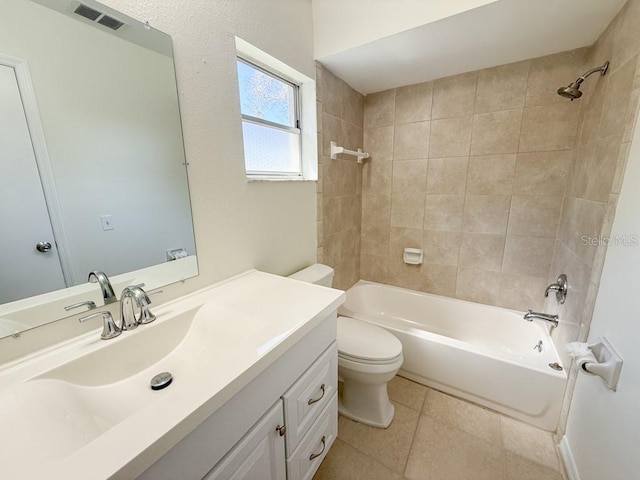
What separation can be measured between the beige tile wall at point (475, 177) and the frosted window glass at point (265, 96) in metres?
0.86

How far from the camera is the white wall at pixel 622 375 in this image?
2.66 feet

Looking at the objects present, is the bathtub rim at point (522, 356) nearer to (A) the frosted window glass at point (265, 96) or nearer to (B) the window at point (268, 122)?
(B) the window at point (268, 122)

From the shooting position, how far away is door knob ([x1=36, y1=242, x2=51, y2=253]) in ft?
2.37

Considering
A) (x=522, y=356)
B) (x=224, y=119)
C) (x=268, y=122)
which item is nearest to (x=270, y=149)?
(x=268, y=122)

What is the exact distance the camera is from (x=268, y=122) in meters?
1.48

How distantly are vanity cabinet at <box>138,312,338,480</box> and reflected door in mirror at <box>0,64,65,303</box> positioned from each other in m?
0.60

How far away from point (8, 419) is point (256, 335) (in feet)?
1.65

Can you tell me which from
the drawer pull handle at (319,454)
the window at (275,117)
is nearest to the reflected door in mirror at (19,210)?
the window at (275,117)

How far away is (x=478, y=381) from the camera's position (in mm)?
1520

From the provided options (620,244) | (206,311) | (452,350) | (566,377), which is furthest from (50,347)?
(566,377)

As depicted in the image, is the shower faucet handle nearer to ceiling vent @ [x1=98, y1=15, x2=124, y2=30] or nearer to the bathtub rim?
the bathtub rim

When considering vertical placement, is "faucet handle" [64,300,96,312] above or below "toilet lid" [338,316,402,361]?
above

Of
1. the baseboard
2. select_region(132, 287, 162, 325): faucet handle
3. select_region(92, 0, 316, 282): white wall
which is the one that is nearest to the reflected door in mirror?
select_region(132, 287, 162, 325): faucet handle

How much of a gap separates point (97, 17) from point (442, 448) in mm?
2214
